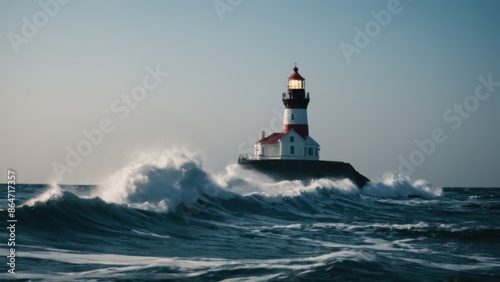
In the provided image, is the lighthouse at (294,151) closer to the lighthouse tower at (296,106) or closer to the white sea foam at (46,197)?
the lighthouse tower at (296,106)

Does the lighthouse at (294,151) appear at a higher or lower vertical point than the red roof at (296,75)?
lower

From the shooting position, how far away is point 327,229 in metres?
16.8

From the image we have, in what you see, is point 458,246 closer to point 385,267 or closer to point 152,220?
point 385,267

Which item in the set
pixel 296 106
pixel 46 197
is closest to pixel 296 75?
pixel 296 106

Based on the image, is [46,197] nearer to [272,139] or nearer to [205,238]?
[205,238]

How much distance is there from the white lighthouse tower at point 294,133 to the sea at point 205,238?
58.8 feet

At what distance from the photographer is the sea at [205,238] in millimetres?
9719

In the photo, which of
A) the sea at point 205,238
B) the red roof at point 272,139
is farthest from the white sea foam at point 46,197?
the red roof at point 272,139

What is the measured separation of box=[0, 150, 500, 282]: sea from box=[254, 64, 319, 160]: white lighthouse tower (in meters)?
17.9

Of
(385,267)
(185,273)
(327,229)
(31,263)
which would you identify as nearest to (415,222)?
(327,229)

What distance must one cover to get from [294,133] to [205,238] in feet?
92.1

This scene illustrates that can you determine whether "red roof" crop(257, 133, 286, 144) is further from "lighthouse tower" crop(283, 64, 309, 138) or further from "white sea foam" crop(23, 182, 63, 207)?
"white sea foam" crop(23, 182, 63, 207)

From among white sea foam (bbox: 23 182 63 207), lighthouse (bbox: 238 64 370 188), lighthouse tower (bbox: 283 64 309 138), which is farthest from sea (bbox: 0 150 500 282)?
lighthouse tower (bbox: 283 64 309 138)

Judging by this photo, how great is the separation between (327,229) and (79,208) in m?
6.17
